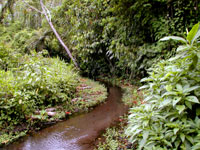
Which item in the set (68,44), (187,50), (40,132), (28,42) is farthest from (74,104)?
(28,42)

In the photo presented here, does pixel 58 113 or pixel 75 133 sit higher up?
pixel 58 113

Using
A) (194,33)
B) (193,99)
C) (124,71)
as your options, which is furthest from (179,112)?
(124,71)

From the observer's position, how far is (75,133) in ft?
12.0

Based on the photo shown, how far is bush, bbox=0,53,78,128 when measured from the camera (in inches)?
143

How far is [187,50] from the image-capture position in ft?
6.61

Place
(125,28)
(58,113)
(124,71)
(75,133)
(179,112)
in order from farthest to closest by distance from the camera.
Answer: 1. (124,71)
2. (125,28)
3. (58,113)
4. (75,133)
5. (179,112)

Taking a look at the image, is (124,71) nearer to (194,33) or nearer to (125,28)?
(125,28)

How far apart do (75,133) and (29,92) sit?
62.6 inches

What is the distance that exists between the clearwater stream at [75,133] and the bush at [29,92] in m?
0.66

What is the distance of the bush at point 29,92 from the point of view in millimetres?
3625

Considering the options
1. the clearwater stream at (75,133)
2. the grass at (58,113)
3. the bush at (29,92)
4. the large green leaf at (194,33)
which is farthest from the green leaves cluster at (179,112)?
the bush at (29,92)

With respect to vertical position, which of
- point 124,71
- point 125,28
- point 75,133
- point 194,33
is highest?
point 125,28

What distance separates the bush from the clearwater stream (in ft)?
2.17

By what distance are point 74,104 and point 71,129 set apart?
1.31 m
